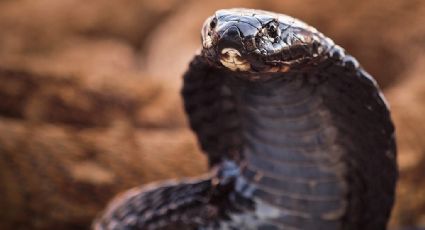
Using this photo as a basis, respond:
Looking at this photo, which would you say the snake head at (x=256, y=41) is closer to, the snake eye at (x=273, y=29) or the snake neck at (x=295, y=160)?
the snake eye at (x=273, y=29)

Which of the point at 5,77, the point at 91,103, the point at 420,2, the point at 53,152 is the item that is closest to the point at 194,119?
the point at 53,152

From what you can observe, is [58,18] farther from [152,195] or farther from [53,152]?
[152,195]

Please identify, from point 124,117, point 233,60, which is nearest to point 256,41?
point 233,60

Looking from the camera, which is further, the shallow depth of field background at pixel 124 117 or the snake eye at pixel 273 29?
the shallow depth of field background at pixel 124 117

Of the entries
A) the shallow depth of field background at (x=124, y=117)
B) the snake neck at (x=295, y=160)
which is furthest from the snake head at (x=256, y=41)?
the shallow depth of field background at (x=124, y=117)

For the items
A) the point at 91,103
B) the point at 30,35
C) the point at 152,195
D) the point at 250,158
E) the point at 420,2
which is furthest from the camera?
the point at 30,35

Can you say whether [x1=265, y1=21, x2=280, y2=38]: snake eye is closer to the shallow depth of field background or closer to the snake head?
the snake head
